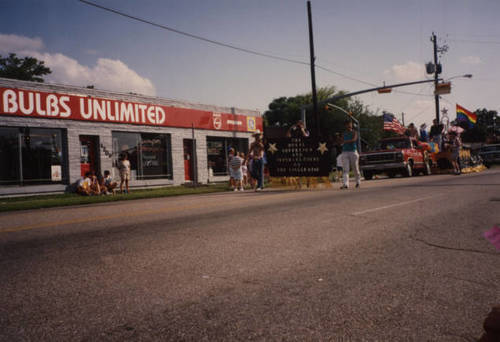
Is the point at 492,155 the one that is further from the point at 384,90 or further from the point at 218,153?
the point at 218,153

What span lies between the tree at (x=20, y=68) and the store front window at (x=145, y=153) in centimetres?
4186

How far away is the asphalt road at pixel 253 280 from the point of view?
7.66ft

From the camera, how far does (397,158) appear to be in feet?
65.8

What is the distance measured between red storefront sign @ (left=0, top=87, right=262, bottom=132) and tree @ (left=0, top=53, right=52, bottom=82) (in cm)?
4106

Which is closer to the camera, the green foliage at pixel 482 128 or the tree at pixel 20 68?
the tree at pixel 20 68

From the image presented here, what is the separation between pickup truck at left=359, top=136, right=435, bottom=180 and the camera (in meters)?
20.1

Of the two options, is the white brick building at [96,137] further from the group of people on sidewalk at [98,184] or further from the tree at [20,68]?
the tree at [20,68]

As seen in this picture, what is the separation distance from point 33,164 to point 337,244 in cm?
1613

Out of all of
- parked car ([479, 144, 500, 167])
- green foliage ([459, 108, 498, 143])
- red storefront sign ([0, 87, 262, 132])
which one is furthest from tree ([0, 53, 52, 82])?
green foliage ([459, 108, 498, 143])

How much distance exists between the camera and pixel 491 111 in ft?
317

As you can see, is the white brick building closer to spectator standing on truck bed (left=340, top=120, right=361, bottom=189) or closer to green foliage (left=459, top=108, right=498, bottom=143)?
spectator standing on truck bed (left=340, top=120, right=361, bottom=189)

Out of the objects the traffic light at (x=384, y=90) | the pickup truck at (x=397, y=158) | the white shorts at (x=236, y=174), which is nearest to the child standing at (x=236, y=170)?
the white shorts at (x=236, y=174)

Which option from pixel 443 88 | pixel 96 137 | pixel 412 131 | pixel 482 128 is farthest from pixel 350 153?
pixel 482 128

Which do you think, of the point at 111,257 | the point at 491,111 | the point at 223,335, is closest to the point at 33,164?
the point at 111,257
